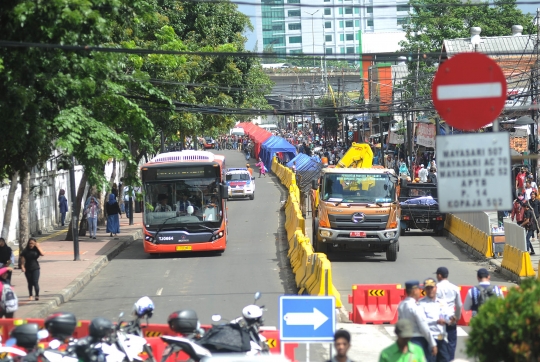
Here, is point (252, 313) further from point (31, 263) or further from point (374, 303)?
point (31, 263)

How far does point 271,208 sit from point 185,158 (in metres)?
16.7

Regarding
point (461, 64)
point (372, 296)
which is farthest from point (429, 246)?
point (461, 64)

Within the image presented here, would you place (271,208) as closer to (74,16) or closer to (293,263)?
(293,263)

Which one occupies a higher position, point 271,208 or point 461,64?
point 461,64

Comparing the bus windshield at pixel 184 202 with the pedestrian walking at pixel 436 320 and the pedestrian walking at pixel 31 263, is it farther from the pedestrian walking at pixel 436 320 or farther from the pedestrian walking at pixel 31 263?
the pedestrian walking at pixel 436 320

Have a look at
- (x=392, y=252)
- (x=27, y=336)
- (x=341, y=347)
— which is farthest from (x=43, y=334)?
(x=392, y=252)

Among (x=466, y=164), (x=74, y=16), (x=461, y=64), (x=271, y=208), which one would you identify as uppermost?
(x=74, y=16)

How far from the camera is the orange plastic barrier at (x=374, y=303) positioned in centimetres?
1650

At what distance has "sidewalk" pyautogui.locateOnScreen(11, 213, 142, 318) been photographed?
61.8 ft

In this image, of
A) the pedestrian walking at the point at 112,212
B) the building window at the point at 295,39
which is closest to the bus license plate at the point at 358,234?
the pedestrian walking at the point at 112,212

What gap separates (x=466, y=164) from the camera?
23.3 ft

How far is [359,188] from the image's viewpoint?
25219mm

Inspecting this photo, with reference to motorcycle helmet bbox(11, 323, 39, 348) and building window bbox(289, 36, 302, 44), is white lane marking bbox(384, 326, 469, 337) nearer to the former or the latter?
motorcycle helmet bbox(11, 323, 39, 348)

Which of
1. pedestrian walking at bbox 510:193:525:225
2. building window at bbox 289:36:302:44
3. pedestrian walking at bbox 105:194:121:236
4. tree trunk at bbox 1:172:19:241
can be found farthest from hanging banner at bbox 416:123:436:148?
building window at bbox 289:36:302:44
